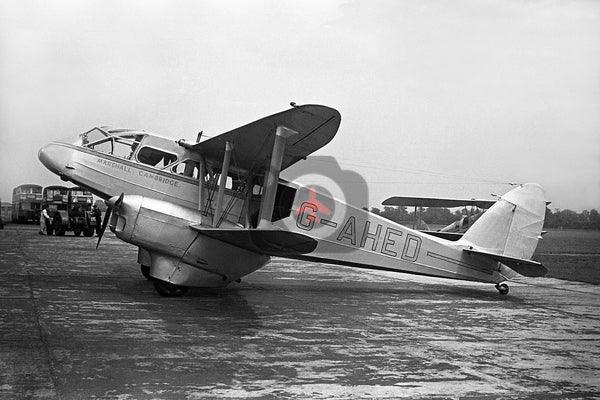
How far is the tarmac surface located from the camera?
561cm

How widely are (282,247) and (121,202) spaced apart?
9.51ft

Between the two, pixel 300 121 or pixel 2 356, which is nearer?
pixel 2 356

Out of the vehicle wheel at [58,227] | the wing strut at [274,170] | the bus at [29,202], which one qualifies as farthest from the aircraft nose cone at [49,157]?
the bus at [29,202]

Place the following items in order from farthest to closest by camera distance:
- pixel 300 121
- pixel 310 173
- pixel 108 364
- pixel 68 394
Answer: pixel 310 173, pixel 300 121, pixel 108 364, pixel 68 394

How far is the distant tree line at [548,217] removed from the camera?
20.9 metres

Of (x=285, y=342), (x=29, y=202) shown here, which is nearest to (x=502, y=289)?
(x=285, y=342)

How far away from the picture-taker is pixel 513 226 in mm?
13727

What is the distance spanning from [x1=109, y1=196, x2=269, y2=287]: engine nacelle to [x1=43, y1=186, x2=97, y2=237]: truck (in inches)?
830

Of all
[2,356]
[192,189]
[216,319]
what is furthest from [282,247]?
[2,356]

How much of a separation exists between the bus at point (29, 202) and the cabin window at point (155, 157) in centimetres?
4211

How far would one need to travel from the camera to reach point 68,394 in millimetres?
4984

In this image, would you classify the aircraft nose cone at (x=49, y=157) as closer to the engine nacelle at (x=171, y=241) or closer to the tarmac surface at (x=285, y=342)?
the engine nacelle at (x=171, y=241)

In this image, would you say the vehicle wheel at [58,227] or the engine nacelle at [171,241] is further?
the vehicle wheel at [58,227]

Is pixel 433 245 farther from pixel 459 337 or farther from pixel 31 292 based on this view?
pixel 31 292
